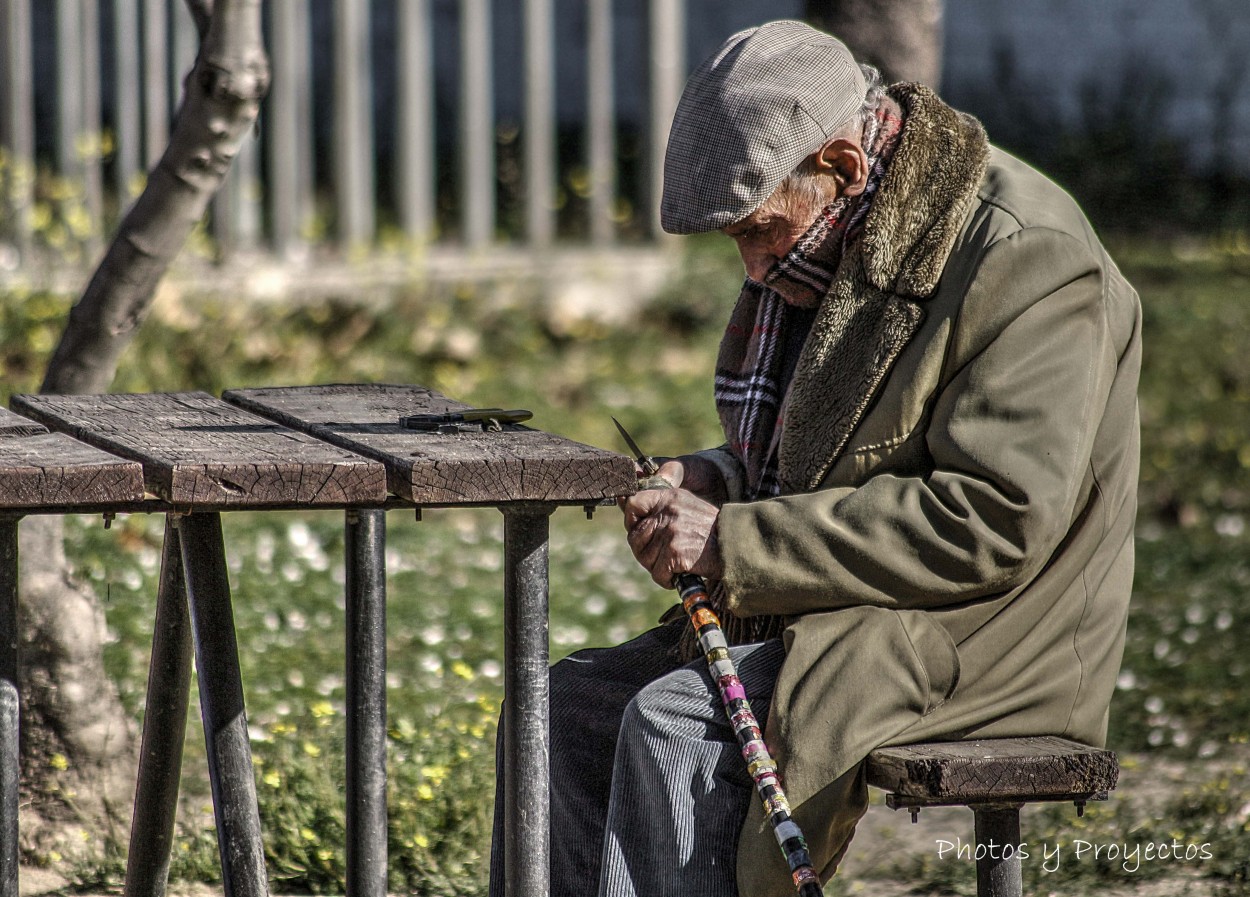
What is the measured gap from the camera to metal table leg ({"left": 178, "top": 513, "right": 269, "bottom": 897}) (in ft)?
8.38

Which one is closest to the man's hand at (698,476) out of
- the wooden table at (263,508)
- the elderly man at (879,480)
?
the elderly man at (879,480)

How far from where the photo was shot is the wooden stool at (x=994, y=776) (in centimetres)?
223

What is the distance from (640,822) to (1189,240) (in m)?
8.72

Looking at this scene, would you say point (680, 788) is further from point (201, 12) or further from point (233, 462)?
point (201, 12)

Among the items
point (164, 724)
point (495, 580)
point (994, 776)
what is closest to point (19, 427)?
point (164, 724)

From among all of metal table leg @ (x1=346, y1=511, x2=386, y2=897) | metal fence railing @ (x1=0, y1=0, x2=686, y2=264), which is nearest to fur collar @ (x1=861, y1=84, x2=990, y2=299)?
metal table leg @ (x1=346, y1=511, x2=386, y2=897)

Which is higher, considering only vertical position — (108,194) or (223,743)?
(108,194)

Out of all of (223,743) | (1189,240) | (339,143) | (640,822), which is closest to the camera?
(640,822)

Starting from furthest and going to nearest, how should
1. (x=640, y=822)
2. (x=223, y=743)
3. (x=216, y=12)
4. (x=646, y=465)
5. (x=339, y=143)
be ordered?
(x=339, y=143) → (x=216, y=12) → (x=646, y=465) → (x=223, y=743) → (x=640, y=822)

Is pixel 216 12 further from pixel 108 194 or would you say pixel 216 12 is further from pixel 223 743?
pixel 108 194

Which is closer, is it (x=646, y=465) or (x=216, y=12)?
(x=646, y=465)

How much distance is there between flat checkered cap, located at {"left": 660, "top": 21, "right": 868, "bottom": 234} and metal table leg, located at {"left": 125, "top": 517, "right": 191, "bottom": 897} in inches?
39.8

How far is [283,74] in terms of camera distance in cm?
745

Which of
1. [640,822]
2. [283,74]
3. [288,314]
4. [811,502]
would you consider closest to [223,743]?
[640,822]
